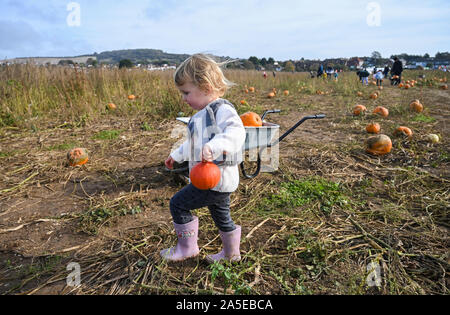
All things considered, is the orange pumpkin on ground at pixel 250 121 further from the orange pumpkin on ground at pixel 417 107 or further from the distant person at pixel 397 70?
the distant person at pixel 397 70

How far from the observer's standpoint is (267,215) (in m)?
2.76

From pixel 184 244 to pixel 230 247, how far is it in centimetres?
36

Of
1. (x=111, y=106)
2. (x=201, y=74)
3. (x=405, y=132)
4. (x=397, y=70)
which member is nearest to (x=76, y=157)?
(x=201, y=74)

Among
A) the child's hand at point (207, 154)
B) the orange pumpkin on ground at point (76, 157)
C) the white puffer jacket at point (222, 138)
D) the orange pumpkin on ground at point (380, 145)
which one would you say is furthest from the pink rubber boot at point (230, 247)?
the orange pumpkin on ground at point (380, 145)

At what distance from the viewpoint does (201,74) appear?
1744mm

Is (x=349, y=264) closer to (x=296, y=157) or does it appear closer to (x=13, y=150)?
(x=296, y=157)

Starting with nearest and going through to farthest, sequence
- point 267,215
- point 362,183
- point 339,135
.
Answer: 1. point 267,215
2. point 362,183
3. point 339,135

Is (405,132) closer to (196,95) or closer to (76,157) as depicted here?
(196,95)

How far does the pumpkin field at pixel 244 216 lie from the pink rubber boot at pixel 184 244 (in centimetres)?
6
